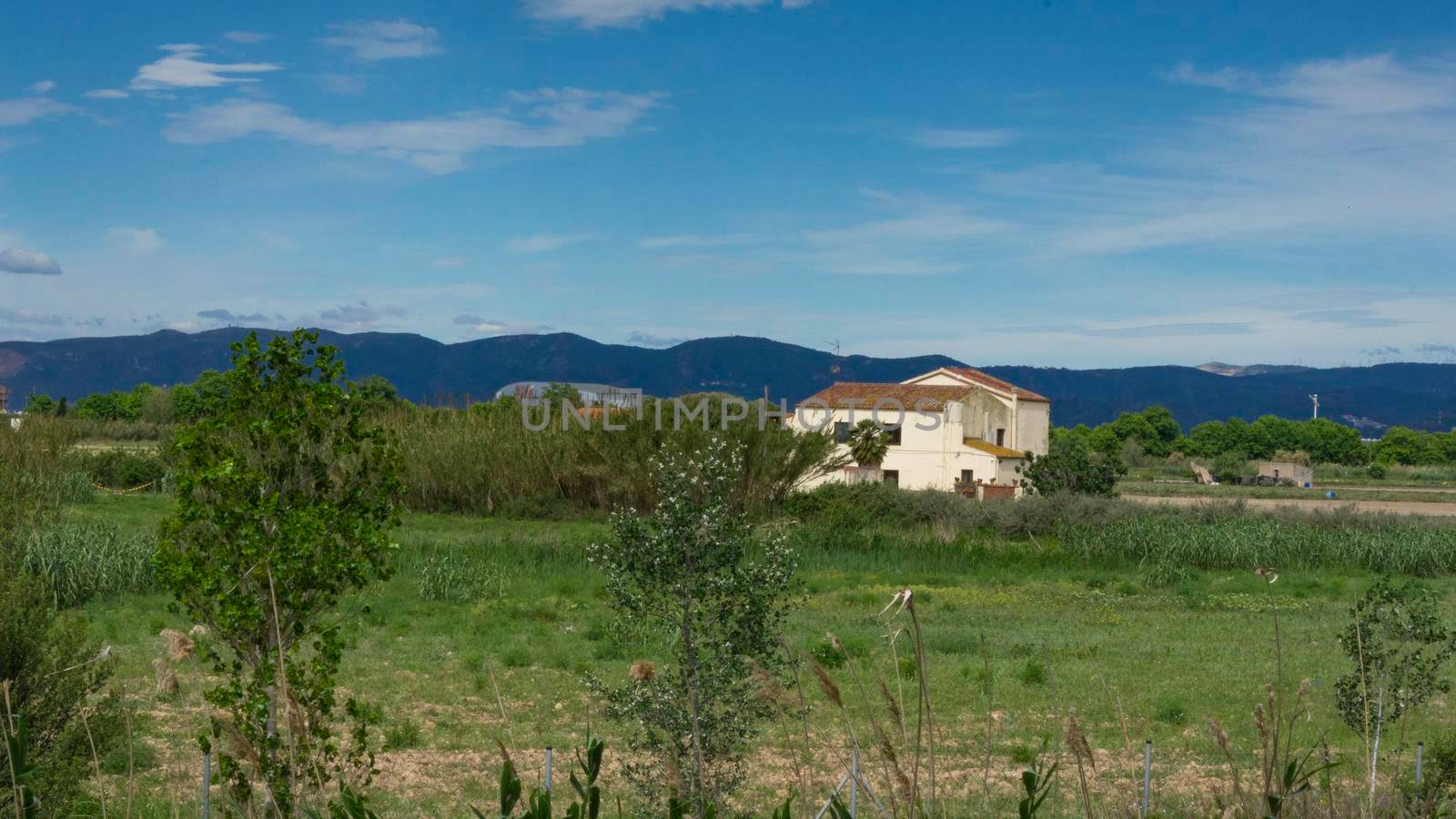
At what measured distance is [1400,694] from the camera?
7.78m

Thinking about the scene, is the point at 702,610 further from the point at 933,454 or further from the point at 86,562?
the point at 933,454

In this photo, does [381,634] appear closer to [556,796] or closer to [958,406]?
[556,796]

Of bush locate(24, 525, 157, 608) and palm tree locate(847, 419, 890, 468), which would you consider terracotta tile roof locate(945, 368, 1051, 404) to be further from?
bush locate(24, 525, 157, 608)

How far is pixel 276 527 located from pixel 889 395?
3717 centimetres

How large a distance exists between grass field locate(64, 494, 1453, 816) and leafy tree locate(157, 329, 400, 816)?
0.50m

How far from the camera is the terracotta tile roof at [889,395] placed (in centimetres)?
3906

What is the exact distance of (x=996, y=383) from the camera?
44.2 metres

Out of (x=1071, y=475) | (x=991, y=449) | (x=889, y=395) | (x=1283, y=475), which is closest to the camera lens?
(x=1071, y=475)

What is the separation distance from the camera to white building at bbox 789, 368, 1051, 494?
38.5 meters

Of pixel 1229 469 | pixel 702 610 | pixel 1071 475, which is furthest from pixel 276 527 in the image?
pixel 1229 469

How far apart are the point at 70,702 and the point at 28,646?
30 cm

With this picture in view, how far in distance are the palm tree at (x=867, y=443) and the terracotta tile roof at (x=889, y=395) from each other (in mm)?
2101

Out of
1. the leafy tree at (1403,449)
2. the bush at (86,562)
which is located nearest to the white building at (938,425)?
the bush at (86,562)

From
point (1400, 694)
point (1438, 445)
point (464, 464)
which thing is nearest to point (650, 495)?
point (464, 464)
